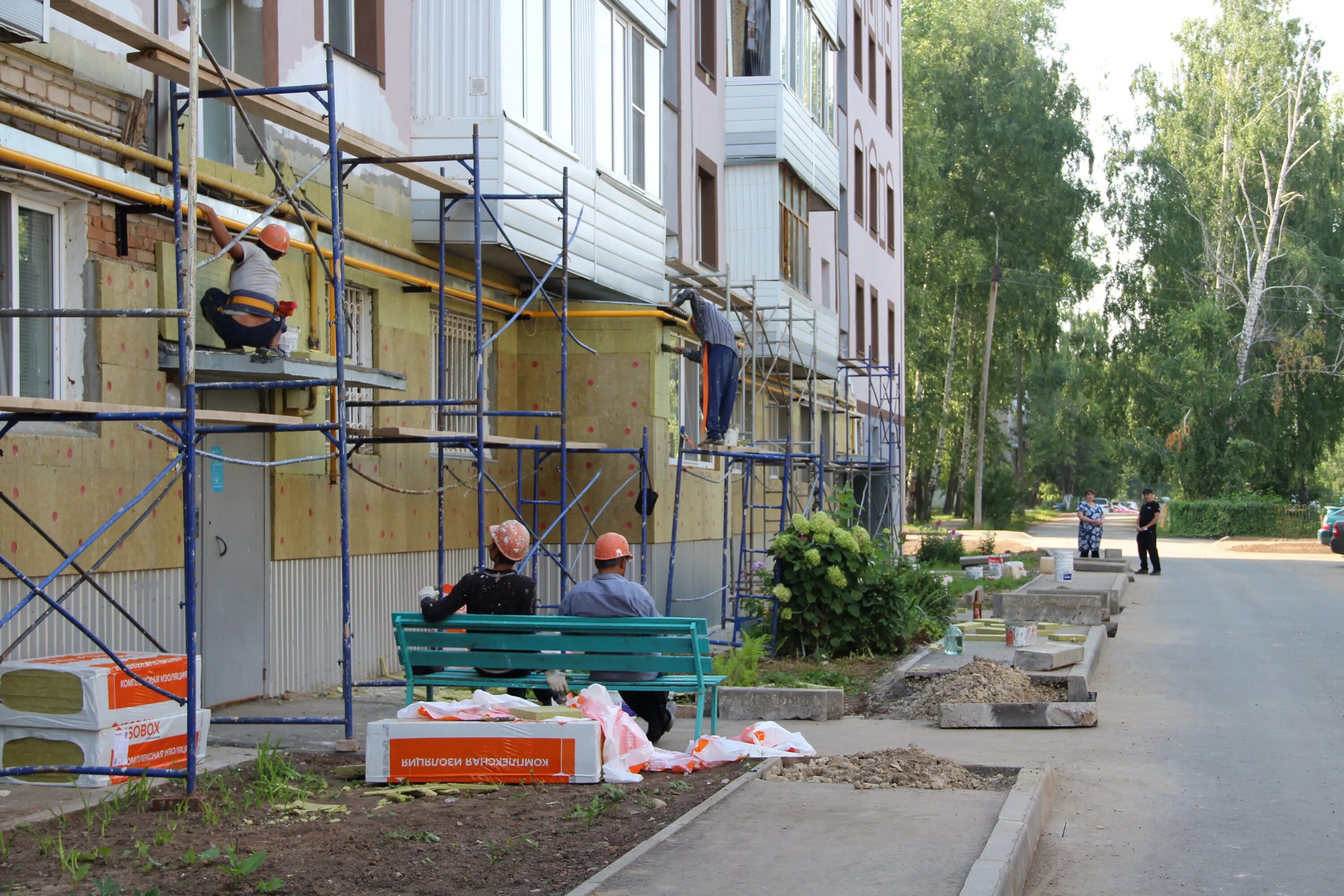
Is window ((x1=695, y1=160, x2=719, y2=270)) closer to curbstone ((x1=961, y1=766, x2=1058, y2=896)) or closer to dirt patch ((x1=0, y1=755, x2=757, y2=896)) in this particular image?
curbstone ((x1=961, y1=766, x2=1058, y2=896))

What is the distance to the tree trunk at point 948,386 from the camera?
50000 millimetres

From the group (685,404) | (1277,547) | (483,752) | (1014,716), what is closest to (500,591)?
(483,752)

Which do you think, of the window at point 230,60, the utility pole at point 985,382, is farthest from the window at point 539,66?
the utility pole at point 985,382

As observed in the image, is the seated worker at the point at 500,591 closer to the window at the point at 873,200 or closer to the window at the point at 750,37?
the window at the point at 750,37

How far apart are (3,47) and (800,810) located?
6008 millimetres

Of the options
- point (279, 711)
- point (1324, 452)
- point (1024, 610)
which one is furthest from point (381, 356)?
point (1324, 452)

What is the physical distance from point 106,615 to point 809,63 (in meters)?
17.7

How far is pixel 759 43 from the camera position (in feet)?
70.0

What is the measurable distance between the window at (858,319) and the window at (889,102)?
601cm

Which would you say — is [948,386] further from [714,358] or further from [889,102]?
[714,358]

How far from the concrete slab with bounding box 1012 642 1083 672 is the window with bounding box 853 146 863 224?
765 inches

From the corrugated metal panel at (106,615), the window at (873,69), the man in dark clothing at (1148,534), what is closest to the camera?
the corrugated metal panel at (106,615)

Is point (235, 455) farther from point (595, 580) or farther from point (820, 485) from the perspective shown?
point (820, 485)

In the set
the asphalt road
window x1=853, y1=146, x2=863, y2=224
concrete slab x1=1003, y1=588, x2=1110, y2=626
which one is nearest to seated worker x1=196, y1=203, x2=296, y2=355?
the asphalt road
